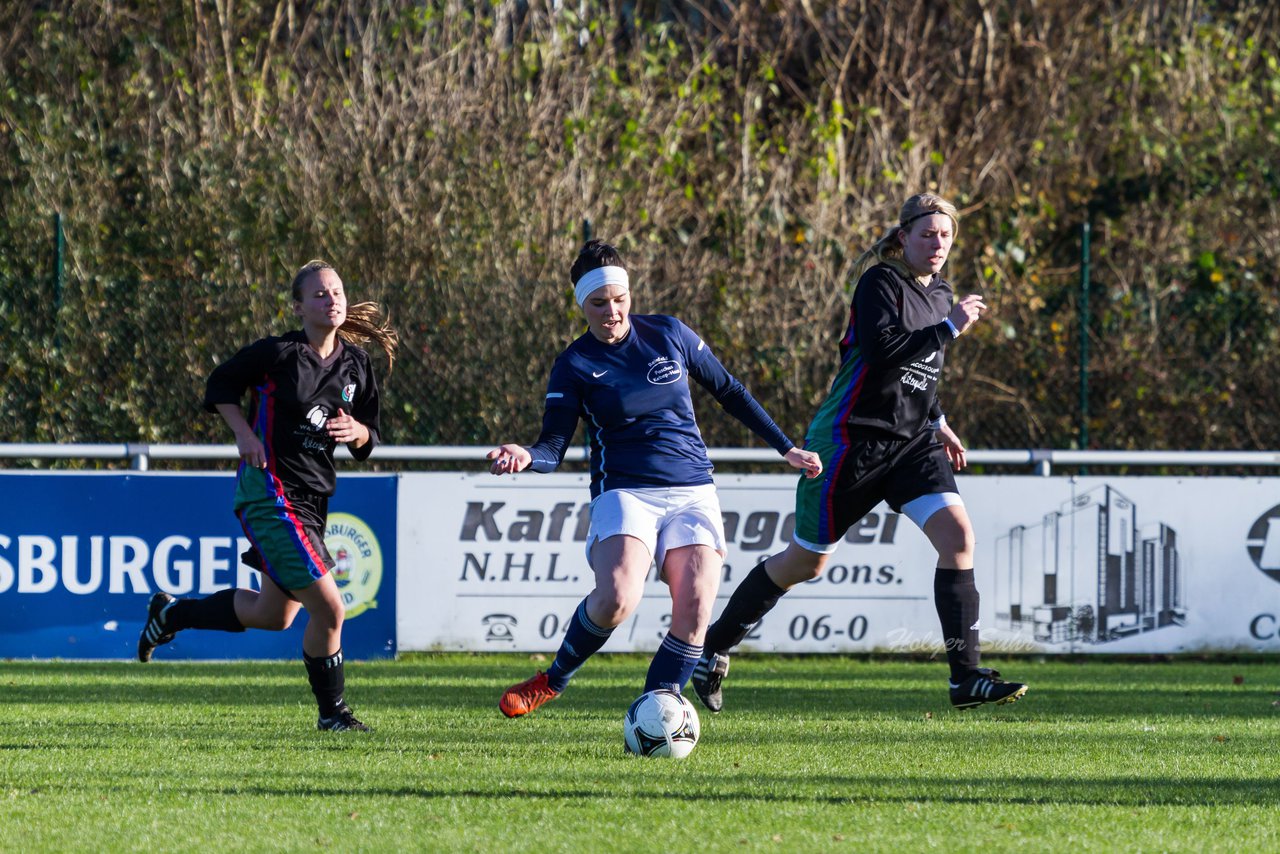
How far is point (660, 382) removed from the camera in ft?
19.6

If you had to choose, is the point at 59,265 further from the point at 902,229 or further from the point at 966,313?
the point at 966,313

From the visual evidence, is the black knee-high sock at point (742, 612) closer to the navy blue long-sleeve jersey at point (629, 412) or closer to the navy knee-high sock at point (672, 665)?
the navy blue long-sleeve jersey at point (629, 412)

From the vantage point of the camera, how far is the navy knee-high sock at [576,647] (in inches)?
235

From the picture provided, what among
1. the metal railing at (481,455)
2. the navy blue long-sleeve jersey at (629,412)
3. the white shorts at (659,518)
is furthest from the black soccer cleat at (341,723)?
the metal railing at (481,455)

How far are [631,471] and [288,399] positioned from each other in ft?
4.60

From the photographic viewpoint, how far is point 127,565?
386 inches

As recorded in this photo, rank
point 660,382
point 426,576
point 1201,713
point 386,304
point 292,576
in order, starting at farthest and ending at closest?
point 386,304 → point 426,576 → point 1201,713 → point 292,576 → point 660,382

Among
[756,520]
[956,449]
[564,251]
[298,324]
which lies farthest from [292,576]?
[564,251]

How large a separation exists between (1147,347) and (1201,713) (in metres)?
5.07

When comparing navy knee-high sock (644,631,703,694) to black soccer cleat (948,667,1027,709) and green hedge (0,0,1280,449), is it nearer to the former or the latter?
black soccer cleat (948,667,1027,709)

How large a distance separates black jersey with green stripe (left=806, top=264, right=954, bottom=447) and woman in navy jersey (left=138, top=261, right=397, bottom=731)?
1.87 m

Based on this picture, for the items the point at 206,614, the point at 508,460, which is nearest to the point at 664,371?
the point at 508,460

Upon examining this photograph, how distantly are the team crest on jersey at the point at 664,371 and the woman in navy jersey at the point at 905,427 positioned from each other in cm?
82

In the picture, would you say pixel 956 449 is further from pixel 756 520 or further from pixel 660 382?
pixel 756 520
